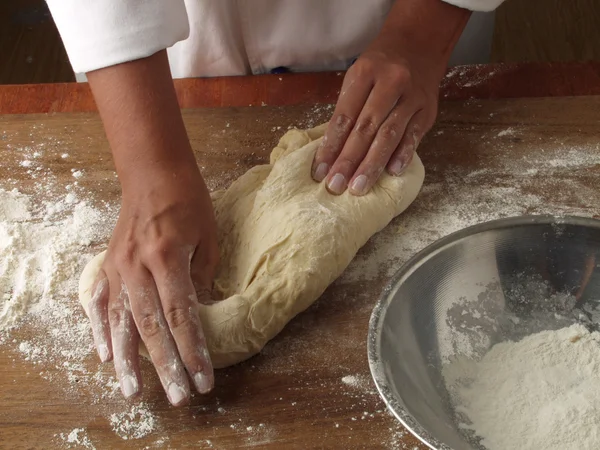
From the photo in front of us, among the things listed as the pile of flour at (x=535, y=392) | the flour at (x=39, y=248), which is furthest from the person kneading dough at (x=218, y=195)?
the pile of flour at (x=535, y=392)

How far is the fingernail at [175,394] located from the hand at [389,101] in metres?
0.46

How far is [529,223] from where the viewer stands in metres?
1.18

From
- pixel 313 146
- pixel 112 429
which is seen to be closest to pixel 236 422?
pixel 112 429

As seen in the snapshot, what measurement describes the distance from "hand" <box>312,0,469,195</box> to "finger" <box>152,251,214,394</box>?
342 millimetres

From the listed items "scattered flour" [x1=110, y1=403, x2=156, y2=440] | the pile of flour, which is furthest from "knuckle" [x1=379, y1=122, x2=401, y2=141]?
"scattered flour" [x1=110, y1=403, x2=156, y2=440]

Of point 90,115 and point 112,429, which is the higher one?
point 90,115

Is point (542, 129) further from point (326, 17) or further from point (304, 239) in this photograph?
point (304, 239)

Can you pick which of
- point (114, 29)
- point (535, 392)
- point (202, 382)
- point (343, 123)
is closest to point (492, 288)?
point (535, 392)

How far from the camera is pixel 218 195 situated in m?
1.33

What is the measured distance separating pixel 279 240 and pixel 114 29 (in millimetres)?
499

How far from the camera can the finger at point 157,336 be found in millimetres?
1014

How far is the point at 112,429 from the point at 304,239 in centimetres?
43

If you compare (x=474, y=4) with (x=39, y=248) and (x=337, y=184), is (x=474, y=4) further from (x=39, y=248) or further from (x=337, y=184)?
(x=39, y=248)

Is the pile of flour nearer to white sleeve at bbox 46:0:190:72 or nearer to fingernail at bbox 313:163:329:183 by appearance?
fingernail at bbox 313:163:329:183
